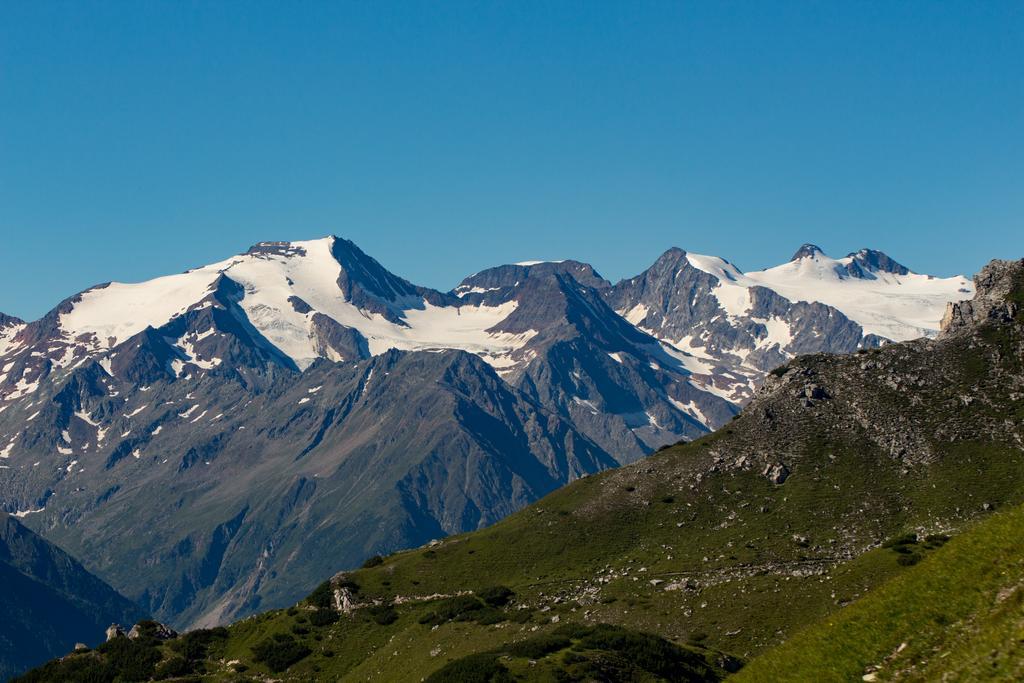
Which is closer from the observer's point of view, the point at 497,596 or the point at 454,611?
the point at 454,611

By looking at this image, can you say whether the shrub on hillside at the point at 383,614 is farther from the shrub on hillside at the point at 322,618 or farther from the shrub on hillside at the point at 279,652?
the shrub on hillside at the point at 279,652

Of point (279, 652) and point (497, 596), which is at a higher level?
point (279, 652)

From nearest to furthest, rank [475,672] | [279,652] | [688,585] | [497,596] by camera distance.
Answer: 1. [475,672]
2. [688,585]
3. [279,652]
4. [497,596]

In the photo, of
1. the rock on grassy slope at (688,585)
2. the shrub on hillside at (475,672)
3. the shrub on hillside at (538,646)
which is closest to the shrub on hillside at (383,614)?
the rock on grassy slope at (688,585)

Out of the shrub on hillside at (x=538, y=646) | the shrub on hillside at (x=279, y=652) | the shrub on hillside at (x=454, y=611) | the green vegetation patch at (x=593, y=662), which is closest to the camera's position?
the green vegetation patch at (x=593, y=662)

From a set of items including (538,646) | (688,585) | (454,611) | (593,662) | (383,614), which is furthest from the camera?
(383,614)

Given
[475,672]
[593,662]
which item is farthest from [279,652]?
[593,662]

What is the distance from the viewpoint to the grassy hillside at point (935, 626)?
38.3m

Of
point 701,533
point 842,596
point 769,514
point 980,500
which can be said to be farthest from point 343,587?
point 980,500

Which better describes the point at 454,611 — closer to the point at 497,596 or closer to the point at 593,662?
the point at 497,596

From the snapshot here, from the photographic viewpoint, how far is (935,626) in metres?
43.2

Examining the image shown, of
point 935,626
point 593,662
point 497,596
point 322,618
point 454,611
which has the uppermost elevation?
point 935,626

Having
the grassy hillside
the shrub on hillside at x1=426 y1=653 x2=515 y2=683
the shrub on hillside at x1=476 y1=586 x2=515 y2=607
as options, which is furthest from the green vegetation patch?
the grassy hillside

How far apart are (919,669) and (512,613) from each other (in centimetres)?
13545
